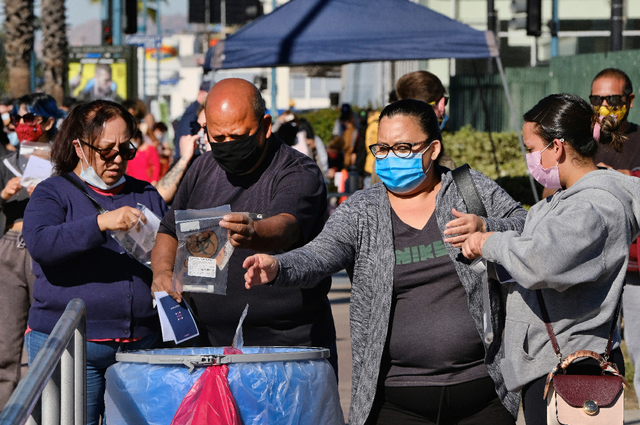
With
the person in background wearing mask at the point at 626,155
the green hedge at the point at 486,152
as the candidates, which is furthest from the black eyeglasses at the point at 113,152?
the green hedge at the point at 486,152

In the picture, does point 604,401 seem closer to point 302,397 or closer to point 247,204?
point 302,397

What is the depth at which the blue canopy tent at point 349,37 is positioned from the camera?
10102 millimetres

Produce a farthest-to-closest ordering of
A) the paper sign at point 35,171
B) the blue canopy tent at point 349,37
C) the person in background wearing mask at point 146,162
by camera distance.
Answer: the blue canopy tent at point 349,37 < the person in background wearing mask at point 146,162 < the paper sign at point 35,171

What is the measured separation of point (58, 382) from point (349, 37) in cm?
823

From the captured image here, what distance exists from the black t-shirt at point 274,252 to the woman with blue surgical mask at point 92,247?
277 mm

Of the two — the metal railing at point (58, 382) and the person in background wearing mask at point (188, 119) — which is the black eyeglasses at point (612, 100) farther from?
the person in background wearing mask at point (188, 119)

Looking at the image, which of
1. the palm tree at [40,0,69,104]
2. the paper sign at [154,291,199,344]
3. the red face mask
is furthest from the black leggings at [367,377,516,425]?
the palm tree at [40,0,69,104]

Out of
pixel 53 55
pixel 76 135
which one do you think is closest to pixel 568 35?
pixel 53 55

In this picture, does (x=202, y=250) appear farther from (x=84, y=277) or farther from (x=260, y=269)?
(x=84, y=277)

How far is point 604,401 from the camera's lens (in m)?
3.04

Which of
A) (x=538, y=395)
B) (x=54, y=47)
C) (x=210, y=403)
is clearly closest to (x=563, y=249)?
(x=538, y=395)

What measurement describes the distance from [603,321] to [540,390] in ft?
1.06

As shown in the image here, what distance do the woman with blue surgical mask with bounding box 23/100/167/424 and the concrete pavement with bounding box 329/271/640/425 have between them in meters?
2.43

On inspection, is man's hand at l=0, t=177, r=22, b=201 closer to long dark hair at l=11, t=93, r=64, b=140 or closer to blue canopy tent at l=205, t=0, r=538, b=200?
long dark hair at l=11, t=93, r=64, b=140
